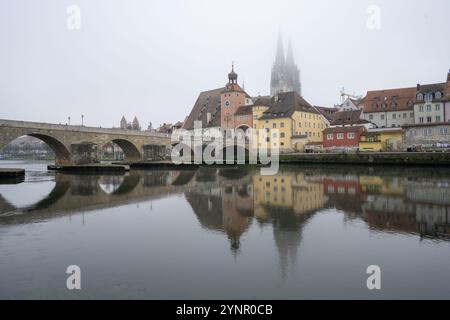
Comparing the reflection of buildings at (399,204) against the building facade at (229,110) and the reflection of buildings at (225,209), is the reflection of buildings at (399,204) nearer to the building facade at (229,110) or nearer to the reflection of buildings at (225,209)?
the reflection of buildings at (225,209)

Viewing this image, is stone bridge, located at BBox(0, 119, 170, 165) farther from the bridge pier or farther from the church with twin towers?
the church with twin towers

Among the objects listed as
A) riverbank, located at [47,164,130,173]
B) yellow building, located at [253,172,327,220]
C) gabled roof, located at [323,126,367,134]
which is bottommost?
yellow building, located at [253,172,327,220]

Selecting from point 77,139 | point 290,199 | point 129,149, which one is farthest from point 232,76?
point 290,199

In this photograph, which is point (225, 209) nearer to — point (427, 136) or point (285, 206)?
point (285, 206)

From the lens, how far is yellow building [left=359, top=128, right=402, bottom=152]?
2053 inches

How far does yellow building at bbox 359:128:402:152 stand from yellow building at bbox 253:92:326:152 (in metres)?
11.1

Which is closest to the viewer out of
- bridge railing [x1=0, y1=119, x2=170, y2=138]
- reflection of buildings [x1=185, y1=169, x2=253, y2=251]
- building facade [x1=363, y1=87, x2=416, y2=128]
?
reflection of buildings [x1=185, y1=169, x2=253, y2=251]

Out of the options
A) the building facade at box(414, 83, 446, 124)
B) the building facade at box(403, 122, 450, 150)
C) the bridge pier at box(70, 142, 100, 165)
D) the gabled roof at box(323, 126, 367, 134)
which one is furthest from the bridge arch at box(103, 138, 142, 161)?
the building facade at box(414, 83, 446, 124)

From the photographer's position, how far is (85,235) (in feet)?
39.4

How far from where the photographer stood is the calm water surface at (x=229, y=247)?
7.45 meters

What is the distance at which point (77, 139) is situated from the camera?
46.9 metres
